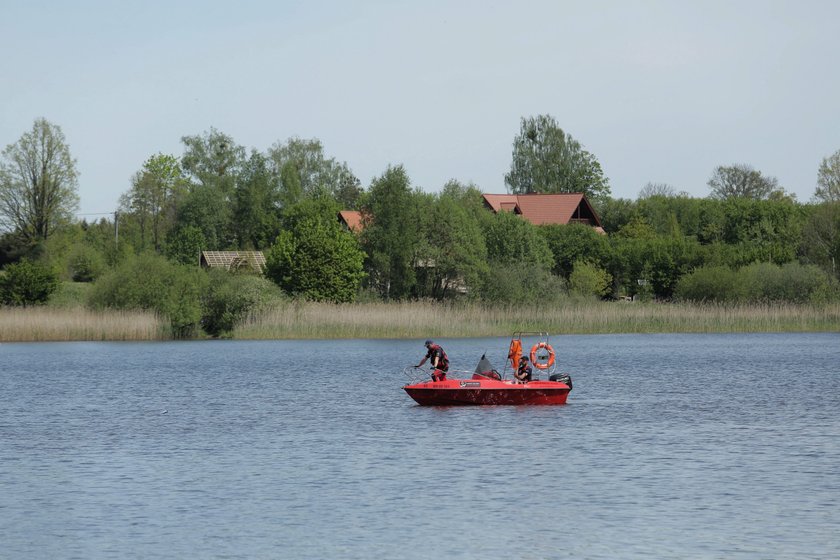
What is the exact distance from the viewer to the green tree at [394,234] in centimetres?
8458

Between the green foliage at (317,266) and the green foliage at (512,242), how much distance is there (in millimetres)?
12314

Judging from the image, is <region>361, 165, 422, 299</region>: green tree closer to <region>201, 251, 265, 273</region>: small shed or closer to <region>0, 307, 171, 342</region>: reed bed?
<region>201, 251, 265, 273</region>: small shed

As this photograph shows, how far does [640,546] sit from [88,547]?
7.67 metres

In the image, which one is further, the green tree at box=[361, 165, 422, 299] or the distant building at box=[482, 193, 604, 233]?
the distant building at box=[482, 193, 604, 233]

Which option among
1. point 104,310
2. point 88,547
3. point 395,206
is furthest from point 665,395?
point 395,206

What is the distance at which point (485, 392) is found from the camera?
34312 millimetres

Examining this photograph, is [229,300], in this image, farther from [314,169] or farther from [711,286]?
[314,169]

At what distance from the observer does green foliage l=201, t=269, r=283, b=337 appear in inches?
2739

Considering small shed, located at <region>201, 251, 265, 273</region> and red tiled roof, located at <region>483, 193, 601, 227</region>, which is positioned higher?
red tiled roof, located at <region>483, 193, 601, 227</region>

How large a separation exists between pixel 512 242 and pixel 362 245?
1109 cm

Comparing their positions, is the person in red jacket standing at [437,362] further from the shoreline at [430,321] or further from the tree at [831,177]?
the tree at [831,177]

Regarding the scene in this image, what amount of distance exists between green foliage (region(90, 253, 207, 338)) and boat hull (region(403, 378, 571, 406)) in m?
35.9

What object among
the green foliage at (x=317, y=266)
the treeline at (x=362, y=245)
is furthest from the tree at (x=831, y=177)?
the green foliage at (x=317, y=266)

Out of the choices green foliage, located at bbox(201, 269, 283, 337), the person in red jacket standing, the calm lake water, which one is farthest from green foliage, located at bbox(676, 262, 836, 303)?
the person in red jacket standing
